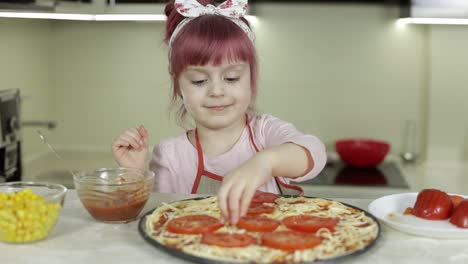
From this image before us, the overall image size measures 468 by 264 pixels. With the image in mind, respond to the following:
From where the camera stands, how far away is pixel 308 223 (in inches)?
44.9

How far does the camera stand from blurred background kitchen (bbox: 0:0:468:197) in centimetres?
291

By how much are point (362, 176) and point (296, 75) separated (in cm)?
61

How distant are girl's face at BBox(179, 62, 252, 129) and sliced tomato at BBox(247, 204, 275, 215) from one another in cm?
35

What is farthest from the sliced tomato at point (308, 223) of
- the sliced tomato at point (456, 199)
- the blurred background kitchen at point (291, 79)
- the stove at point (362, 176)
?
the blurred background kitchen at point (291, 79)

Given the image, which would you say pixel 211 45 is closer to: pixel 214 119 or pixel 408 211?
pixel 214 119

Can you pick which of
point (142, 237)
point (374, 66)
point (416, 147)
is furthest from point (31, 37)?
point (142, 237)

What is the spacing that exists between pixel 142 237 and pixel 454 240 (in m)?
0.55

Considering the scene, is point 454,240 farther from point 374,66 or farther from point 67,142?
point 67,142

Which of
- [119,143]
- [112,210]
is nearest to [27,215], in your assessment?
[112,210]

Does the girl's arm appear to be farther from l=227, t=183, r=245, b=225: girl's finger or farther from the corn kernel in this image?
the corn kernel

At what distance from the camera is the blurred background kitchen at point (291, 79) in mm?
2908

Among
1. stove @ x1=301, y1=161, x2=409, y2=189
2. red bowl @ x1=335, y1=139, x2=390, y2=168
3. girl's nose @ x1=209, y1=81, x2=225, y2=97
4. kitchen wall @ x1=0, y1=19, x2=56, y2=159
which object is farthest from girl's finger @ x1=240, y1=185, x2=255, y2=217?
kitchen wall @ x1=0, y1=19, x2=56, y2=159

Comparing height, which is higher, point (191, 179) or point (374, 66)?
point (374, 66)

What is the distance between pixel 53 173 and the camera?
2.91 m
